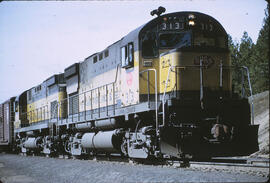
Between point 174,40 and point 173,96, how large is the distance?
1.58 meters

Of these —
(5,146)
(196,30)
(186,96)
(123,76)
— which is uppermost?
(196,30)

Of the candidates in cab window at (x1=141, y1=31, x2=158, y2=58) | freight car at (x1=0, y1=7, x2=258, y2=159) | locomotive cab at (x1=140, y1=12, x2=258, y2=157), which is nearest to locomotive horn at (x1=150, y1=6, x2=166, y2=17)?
freight car at (x1=0, y1=7, x2=258, y2=159)

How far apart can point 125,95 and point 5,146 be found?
15.9 metres

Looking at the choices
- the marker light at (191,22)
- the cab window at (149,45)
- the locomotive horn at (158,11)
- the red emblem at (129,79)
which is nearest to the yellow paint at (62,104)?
the red emblem at (129,79)

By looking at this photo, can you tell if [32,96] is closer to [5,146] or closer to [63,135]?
[5,146]

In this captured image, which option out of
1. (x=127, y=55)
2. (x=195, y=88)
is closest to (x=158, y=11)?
(x=127, y=55)

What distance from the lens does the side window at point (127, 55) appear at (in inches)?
402

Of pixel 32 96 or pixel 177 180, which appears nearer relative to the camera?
pixel 177 180

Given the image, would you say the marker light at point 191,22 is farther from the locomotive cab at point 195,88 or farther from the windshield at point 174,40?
the windshield at point 174,40

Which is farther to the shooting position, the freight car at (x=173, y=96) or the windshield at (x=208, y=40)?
the windshield at (x=208, y=40)

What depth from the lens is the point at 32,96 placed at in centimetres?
2186

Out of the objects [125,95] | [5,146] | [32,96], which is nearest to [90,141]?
[125,95]

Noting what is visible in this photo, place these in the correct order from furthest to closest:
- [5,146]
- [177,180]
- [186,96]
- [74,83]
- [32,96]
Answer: [5,146], [32,96], [74,83], [186,96], [177,180]

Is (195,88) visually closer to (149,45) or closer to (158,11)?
(149,45)
